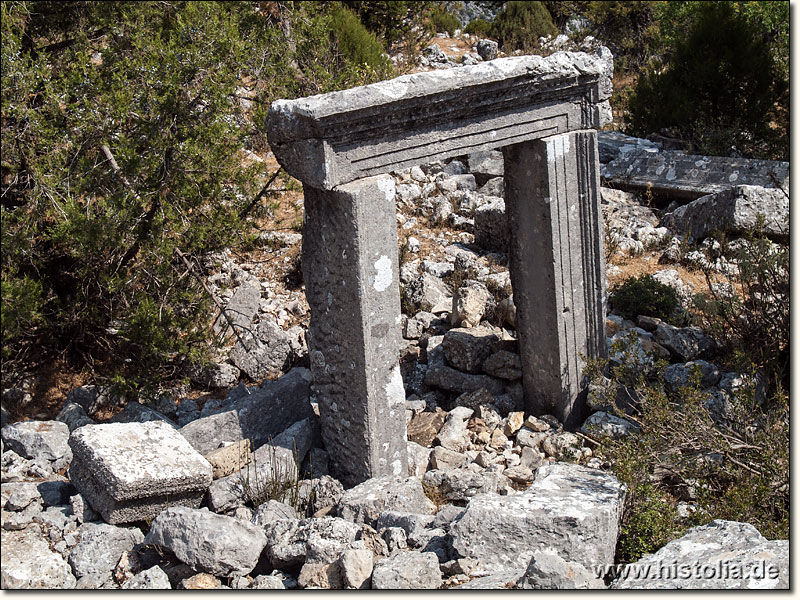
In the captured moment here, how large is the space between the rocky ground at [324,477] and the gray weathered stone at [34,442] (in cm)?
1

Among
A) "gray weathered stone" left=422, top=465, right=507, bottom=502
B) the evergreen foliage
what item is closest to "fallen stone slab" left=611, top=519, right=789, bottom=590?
"gray weathered stone" left=422, top=465, right=507, bottom=502

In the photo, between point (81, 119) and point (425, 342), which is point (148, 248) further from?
point (425, 342)

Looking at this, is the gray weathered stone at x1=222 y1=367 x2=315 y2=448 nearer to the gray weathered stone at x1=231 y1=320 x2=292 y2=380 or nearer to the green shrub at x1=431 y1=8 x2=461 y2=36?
the gray weathered stone at x1=231 y1=320 x2=292 y2=380

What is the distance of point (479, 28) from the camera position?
688 inches

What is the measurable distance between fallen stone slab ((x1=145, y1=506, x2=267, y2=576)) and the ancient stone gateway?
3.70 ft

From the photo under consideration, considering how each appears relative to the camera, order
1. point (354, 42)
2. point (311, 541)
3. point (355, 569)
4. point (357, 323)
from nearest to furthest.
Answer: point (355, 569) → point (311, 541) → point (357, 323) → point (354, 42)

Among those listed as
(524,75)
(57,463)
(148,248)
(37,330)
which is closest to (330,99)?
(524,75)

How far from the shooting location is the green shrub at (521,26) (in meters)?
16.6

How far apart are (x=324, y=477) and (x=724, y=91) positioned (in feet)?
29.9

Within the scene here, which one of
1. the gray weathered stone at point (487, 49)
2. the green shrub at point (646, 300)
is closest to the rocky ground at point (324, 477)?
the green shrub at point (646, 300)

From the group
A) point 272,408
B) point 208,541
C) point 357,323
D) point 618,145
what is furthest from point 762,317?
point 618,145

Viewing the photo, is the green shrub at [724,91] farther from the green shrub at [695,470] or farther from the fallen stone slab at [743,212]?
the green shrub at [695,470]

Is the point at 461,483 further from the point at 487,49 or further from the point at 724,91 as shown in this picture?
the point at 487,49

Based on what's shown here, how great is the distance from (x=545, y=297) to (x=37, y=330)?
4015 mm
